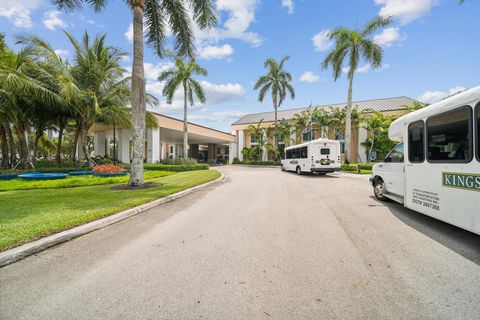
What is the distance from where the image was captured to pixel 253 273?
2.99m

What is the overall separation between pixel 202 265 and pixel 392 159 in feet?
21.9

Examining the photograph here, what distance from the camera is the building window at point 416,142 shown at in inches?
203

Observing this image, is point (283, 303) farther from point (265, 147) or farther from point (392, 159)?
point (265, 147)

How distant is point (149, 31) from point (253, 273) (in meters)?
13.7

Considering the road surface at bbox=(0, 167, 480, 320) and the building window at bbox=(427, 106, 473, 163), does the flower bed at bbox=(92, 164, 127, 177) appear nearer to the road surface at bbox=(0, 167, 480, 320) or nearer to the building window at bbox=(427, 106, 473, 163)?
the road surface at bbox=(0, 167, 480, 320)

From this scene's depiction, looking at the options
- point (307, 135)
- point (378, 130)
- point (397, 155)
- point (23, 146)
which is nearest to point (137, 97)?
point (397, 155)

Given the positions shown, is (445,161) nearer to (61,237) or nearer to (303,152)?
(61,237)

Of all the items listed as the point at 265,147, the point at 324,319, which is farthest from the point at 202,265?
the point at 265,147

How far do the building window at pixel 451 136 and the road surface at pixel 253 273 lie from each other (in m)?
1.58

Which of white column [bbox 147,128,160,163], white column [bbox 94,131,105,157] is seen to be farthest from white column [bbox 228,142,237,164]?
white column [bbox 94,131,105,157]

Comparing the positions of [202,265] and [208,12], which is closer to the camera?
[202,265]

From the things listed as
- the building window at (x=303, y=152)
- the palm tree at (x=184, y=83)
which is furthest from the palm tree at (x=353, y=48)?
the palm tree at (x=184, y=83)

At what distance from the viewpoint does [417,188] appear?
5281 millimetres

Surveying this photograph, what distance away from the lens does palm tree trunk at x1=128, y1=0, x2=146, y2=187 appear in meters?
9.66
